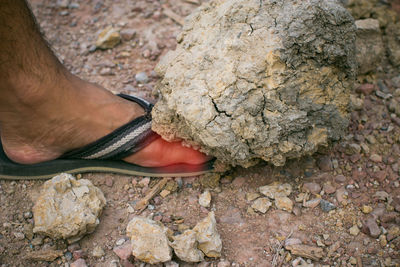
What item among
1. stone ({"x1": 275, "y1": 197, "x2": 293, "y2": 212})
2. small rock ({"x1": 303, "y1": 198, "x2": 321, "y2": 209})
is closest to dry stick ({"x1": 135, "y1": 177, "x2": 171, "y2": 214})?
stone ({"x1": 275, "y1": 197, "x2": 293, "y2": 212})

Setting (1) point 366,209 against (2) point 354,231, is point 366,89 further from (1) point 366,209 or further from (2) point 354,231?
(2) point 354,231

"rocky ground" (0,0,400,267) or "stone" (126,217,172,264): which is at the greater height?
"stone" (126,217,172,264)

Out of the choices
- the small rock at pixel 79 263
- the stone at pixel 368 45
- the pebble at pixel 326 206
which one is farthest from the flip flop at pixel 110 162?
the stone at pixel 368 45

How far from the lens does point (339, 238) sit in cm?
182

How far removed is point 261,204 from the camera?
6.34ft

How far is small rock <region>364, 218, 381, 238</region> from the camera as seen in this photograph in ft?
5.91

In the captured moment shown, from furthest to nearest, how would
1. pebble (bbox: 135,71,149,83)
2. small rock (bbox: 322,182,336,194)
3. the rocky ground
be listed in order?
1. pebble (bbox: 135,71,149,83)
2. small rock (bbox: 322,182,336,194)
3. the rocky ground

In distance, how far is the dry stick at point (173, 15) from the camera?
2951mm

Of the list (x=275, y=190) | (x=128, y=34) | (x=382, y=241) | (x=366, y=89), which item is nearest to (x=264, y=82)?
(x=275, y=190)

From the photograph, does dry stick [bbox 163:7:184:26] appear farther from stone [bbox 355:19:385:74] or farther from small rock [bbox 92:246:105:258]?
small rock [bbox 92:246:105:258]

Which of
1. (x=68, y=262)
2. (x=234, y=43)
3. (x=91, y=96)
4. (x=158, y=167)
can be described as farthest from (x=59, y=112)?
(x=234, y=43)

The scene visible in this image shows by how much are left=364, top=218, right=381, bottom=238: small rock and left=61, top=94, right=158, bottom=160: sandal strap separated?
1229mm

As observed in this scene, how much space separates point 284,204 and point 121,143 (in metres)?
0.96

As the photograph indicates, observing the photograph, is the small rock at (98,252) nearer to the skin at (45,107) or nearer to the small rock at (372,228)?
the skin at (45,107)
